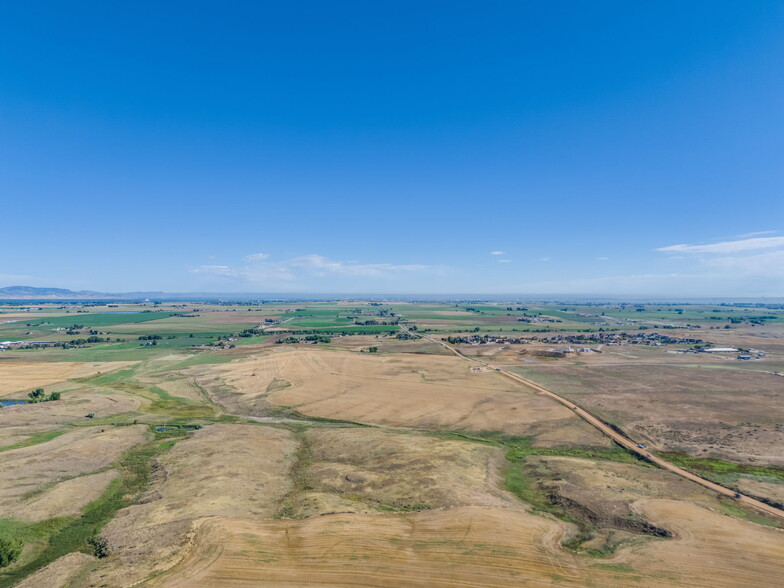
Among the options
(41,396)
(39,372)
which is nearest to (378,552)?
(41,396)

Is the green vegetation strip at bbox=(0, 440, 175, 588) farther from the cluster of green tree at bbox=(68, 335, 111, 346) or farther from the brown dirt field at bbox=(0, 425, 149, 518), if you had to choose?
the cluster of green tree at bbox=(68, 335, 111, 346)

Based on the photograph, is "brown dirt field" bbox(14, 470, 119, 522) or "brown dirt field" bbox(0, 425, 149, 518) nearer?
"brown dirt field" bbox(14, 470, 119, 522)

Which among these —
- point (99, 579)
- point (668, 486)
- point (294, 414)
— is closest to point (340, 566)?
point (99, 579)

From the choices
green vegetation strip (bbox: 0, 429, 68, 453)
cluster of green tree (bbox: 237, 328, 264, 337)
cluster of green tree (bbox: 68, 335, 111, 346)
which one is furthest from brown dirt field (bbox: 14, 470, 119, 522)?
cluster of green tree (bbox: 237, 328, 264, 337)

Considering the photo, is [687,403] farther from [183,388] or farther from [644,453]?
[183,388]

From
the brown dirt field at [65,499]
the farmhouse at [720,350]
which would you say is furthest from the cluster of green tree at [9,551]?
the farmhouse at [720,350]
